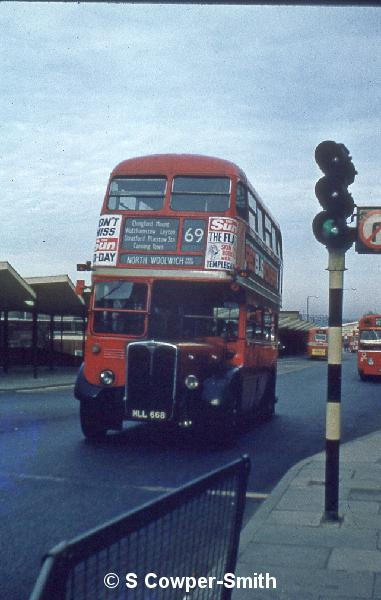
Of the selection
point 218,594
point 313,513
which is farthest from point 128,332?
point 218,594

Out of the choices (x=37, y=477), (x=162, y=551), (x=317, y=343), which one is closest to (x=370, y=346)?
(x=37, y=477)

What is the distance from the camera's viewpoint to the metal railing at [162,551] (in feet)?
6.64

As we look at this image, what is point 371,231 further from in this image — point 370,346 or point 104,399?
point 370,346

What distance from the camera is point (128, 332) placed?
42.9 ft

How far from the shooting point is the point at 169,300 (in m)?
13.2

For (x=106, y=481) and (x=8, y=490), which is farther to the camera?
(x=106, y=481)

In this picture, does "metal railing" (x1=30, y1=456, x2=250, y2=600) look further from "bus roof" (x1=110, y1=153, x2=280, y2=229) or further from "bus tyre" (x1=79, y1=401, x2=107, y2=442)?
"bus roof" (x1=110, y1=153, x2=280, y2=229)

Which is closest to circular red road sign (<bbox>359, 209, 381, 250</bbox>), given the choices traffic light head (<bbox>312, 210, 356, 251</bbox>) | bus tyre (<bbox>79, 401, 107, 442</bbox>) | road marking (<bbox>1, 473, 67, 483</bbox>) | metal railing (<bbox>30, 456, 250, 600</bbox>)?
traffic light head (<bbox>312, 210, 356, 251</bbox>)

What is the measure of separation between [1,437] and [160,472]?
12.1 feet

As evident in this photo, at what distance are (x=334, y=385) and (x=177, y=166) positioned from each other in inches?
285

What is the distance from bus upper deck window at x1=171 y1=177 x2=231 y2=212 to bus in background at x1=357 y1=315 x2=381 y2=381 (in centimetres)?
2411

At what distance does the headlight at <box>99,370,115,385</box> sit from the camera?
12922mm

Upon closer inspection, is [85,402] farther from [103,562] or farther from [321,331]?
[321,331]

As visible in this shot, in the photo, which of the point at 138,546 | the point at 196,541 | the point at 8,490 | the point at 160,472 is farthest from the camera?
the point at 160,472
